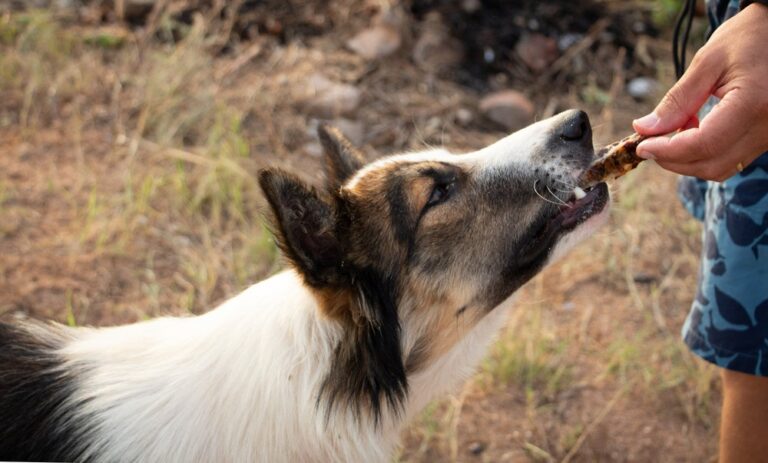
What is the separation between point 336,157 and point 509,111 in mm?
3059

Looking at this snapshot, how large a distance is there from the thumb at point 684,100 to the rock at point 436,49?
4.06 meters

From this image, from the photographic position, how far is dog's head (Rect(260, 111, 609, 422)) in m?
2.48

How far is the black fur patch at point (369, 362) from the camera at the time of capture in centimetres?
238

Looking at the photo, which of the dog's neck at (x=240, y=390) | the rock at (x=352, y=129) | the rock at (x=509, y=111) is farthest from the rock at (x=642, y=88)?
the dog's neck at (x=240, y=390)

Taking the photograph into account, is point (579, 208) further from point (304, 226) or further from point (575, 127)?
point (304, 226)

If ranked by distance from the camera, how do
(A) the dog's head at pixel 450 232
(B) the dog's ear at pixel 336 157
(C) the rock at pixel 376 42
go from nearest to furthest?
(A) the dog's head at pixel 450 232, (B) the dog's ear at pixel 336 157, (C) the rock at pixel 376 42

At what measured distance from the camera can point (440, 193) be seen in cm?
262

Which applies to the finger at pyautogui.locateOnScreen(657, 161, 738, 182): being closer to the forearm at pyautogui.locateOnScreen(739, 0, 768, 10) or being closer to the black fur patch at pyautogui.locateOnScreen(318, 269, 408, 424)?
the forearm at pyautogui.locateOnScreen(739, 0, 768, 10)

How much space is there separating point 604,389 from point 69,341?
245 centimetres

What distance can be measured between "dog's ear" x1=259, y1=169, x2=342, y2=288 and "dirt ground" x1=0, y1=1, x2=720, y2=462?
1.40 meters

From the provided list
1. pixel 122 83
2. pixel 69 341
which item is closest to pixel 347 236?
pixel 69 341

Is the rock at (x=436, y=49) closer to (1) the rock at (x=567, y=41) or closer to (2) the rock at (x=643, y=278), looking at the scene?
(1) the rock at (x=567, y=41)

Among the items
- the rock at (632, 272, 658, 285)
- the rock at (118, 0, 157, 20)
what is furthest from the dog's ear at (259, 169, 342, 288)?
the rock at (118, 0, 157, 20)

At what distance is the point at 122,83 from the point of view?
5.66 m
